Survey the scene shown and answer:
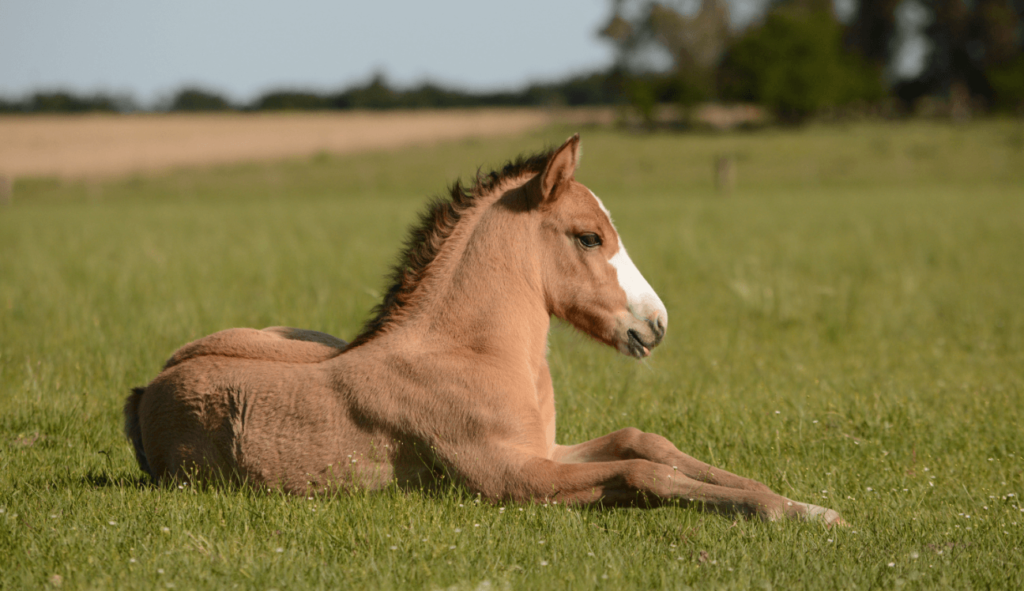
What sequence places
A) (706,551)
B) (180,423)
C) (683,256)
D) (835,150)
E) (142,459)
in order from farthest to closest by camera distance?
(835,150)
(683,256)
(142,459)
(180,423)
(706,551)

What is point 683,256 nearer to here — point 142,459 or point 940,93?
point 142,459

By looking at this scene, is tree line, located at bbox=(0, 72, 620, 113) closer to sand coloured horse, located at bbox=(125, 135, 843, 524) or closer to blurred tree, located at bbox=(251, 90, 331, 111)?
blurred tree, located at bbox=(251, 90, 331, 111)

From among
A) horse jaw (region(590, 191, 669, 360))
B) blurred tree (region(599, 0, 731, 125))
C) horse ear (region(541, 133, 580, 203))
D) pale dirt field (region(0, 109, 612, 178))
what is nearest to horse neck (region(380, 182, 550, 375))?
horse ear (region(541, 133, 580, 203))

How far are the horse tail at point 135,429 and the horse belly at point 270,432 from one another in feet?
1.37

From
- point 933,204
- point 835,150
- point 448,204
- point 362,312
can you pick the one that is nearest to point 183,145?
point 835,150

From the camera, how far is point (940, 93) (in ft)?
279

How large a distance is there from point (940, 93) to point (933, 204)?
7012 centimetres

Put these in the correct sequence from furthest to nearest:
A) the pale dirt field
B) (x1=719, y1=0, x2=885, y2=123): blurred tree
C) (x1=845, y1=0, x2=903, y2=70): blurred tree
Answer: (x1=845, y1=0, x2=903, y2=70): blurred tree < (x1=719, y1=0, x2=885, y2=123): blurred tree < the pale dirt field

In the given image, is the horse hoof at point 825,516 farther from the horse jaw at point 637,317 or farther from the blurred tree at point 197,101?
the blurred tree at point 197,101

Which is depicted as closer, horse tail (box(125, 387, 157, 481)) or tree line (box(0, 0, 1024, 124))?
horse tail (box(125, 387, 157, 481))

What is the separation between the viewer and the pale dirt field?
202 ft

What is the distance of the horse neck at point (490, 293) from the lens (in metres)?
4.31

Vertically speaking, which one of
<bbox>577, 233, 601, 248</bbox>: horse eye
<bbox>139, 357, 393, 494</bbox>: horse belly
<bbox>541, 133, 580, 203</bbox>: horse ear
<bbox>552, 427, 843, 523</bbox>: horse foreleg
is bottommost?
<bbox>552, 427, 843, 523</bbox>: horse foreleg

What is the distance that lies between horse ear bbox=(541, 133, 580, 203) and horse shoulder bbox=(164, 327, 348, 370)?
1.41 m
